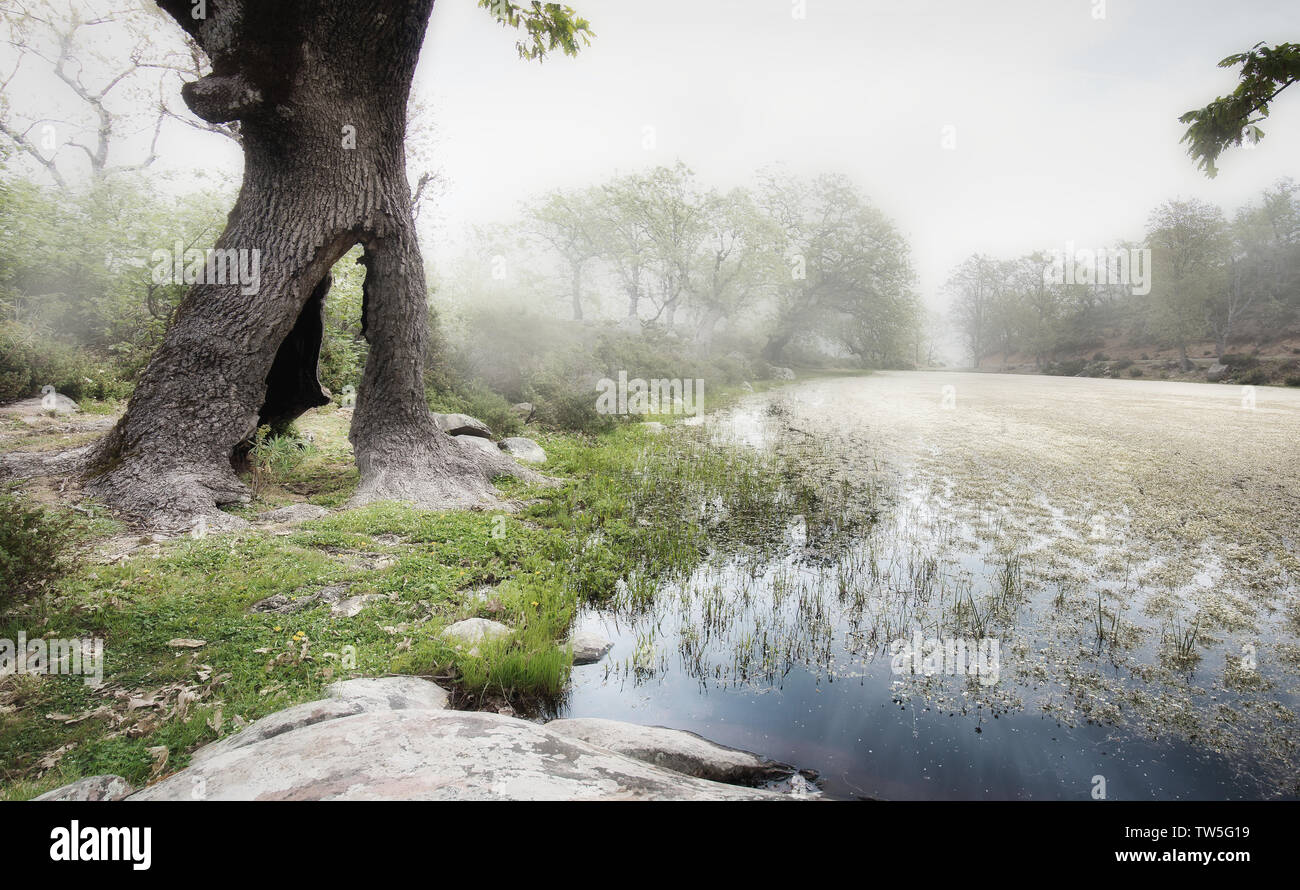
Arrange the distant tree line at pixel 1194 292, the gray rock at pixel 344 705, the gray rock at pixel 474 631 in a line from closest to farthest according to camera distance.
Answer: the gray rock at pixel 344 705, the gray rock at pixel 474 631, the distant tree line at pixel 1194 292

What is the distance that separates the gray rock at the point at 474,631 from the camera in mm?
4035

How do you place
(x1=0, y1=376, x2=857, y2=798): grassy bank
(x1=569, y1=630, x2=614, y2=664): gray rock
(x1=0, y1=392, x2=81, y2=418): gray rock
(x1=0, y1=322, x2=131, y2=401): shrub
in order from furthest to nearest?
(x1=0, y1=322, x2=131, y2=401): shrub → (x1=0, y1=392, x2=81, y2=418): gray rock → (x1=569, y1=630, x2=614, y2=664): gray rock → (x1=0, y1=376, x2=857, y2=798): grassy bank

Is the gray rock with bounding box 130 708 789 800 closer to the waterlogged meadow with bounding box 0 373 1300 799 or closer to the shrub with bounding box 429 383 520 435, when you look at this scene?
the waterlogged meadow with bounding box 0 373 1300 799

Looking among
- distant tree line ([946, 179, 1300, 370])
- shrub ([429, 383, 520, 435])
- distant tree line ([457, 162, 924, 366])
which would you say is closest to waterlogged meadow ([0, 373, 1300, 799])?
shrub ([429, 383, 520, 435])

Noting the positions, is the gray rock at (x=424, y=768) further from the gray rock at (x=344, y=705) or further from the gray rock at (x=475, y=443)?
the gray rock at (x=475, y=443)

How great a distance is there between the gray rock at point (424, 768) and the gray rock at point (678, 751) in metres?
0.52

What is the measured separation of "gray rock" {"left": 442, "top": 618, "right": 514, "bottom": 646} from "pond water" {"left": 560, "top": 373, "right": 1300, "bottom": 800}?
0.77 metres

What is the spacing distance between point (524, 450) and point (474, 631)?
6617 millimetres

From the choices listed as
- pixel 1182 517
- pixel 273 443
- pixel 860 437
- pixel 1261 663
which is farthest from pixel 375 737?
pixel 860 437

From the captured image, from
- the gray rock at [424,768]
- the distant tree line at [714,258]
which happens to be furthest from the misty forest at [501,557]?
the distant tree line at [714,258]

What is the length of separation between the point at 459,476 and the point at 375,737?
5.95 m

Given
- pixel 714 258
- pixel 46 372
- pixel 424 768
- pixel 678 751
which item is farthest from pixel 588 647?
pixel 714 258

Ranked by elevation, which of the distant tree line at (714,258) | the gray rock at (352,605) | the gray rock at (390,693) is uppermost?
the distant tree line at (714,258)

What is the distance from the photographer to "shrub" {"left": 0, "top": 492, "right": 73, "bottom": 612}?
3.36 m
